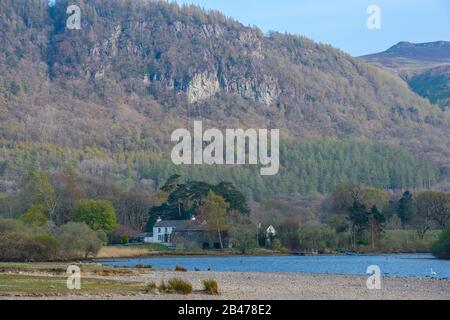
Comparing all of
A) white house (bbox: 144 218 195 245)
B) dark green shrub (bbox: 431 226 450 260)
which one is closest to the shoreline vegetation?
dark green shrub (bbox: 431 226 450 260)

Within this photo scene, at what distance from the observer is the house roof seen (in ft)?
359

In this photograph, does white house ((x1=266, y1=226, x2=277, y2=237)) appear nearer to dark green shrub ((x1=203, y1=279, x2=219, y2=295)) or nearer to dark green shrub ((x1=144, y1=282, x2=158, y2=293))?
dark green shrub ((x1=203, y1=279, x2=219, y2=295))

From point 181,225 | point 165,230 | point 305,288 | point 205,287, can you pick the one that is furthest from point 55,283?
point 165,230

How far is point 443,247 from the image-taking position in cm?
8594

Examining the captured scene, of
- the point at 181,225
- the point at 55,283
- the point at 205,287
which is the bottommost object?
the point at 205,287

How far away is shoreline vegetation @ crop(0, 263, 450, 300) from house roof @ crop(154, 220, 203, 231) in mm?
53397

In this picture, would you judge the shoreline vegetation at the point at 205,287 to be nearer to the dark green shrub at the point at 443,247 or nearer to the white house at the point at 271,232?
the dark green shrub at the point at 443,247

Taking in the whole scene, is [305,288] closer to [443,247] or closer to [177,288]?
[177,288]

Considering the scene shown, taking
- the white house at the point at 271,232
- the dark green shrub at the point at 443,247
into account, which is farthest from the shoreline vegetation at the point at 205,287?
the white house at the point at 271,232

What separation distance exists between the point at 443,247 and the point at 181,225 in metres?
35.5

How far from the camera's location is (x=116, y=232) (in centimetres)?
10962

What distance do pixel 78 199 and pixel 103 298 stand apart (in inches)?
3039

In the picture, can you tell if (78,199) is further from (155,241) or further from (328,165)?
(328,165)

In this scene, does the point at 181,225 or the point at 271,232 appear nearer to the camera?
the point at 271,232
